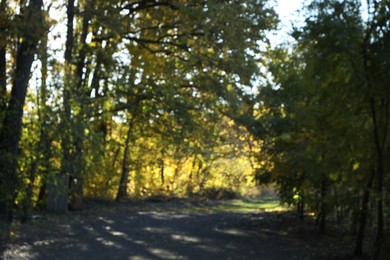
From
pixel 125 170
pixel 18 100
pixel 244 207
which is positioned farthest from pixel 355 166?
pixel 244 207

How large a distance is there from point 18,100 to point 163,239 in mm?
5489

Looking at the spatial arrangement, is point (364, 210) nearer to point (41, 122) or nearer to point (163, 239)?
point (163, 239)

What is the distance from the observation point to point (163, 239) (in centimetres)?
1589

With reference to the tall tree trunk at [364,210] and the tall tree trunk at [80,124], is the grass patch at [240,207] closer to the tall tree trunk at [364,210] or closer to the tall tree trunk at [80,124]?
the tall tree trunk at [80,124]

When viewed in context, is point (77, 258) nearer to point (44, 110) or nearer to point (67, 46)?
point (44, 110)

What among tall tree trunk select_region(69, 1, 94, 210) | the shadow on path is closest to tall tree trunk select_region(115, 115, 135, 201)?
tall tree trunk select_region(69, 1, 94, 210)

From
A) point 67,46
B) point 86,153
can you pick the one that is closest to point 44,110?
point 86,153

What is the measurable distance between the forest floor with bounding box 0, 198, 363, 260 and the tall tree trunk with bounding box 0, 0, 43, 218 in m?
1.42

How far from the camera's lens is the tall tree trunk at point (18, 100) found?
14.7 meters

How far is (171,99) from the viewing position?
21984 millimetres

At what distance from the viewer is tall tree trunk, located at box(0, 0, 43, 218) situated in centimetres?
1470

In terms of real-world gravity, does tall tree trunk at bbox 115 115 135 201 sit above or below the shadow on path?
above

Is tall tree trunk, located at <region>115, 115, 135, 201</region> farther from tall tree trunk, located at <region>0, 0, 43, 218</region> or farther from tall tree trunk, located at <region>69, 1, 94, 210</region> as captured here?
tall tree trunk, located at <region>0, 0, 43, 218</region>

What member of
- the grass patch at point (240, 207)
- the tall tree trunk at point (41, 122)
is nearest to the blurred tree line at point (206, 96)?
the tall tree trunk at point (41, 122)
